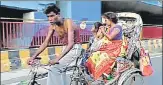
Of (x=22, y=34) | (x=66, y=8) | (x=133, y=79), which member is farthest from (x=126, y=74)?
(x=66, y=8)

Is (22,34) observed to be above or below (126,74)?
above

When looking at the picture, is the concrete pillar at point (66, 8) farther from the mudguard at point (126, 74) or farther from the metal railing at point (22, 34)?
the mudguard at point (126, 74)

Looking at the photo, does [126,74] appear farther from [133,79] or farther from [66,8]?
[66,8]

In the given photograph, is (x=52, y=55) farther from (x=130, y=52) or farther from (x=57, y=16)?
(x=57, y=16)

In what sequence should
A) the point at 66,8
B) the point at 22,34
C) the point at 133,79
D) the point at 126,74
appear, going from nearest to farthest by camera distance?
the point at 126,74
the point at 133,79
the point at 22,34
the point at 66,8

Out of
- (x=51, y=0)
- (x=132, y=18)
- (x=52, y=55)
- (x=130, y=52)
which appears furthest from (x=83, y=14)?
(x=130, y=52)

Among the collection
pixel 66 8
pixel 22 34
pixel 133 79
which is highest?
pixel 66 8

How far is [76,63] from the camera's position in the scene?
523 cm

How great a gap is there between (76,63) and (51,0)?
1300 centimetres

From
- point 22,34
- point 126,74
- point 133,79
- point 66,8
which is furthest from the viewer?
point 66,8

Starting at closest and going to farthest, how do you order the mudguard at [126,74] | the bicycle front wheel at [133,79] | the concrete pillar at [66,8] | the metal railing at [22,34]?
the mudguard at [126,74] < the bicycle front wheel at [133,79] < the metal railing at [22,34] < the concrete pillar at [66,8]

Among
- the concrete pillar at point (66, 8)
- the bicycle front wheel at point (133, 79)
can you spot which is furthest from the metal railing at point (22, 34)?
the bicycle front wheel at point (133, 79)

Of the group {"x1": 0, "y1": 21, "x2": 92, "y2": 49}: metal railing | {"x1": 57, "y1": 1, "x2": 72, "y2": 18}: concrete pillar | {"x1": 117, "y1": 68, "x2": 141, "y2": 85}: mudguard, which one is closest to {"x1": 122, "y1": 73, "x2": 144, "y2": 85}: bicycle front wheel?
{"x1": 117, "y1": 68, "x2": 141, "y2": 85}: mudguard

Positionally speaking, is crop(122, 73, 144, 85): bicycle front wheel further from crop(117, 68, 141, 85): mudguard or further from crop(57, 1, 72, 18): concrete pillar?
crop(57, 1, 72, 18): concrete pillar
